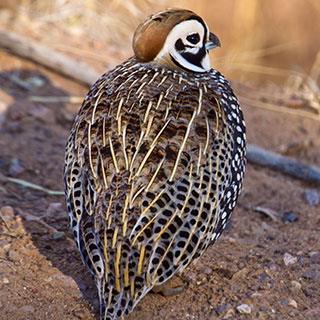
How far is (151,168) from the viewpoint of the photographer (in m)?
3.56

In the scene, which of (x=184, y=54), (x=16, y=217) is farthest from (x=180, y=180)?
(x=16, y=217)

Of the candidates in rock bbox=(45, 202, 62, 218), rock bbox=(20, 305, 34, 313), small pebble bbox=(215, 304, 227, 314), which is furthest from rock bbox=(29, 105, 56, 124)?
small pebble bbox=(215, 304, 227, 314)

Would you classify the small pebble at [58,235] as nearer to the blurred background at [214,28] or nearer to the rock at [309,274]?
the rock at [309,274]

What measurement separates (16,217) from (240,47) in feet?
25.6

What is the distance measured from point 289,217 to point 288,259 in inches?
39.6

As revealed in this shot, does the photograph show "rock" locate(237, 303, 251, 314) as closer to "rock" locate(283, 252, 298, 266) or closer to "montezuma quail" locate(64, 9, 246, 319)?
"montezuma quail" locate(64, 9, 246, 319)

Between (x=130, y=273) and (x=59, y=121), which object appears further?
(x=59, y=121)

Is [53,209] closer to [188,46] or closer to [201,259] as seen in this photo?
[201,259]

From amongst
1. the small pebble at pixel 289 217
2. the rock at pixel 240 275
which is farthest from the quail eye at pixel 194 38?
the small pebble at pixel 289 217

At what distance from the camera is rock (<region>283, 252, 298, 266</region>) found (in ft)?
14.4

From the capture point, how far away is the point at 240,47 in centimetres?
1151

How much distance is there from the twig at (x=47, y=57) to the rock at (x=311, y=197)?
3.08m

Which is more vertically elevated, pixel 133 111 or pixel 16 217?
pixel 133 111

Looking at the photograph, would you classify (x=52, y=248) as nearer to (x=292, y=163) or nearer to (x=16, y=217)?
(x=16, y=217)
